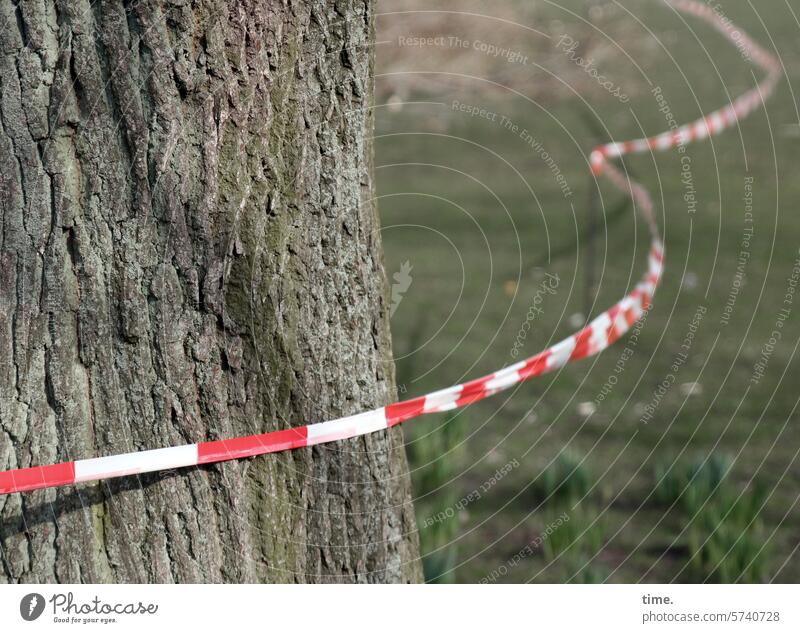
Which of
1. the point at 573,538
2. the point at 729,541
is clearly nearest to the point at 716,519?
the point at 729,541

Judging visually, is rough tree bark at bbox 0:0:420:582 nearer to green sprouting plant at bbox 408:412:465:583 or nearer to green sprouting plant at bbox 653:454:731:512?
green sprouting plant at bbox 408:412:465:583

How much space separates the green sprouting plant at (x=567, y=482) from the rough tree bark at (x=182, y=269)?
105 centimetres

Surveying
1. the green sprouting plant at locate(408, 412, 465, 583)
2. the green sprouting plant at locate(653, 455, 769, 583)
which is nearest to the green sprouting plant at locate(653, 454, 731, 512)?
the green sprouting plant at locate(653, 455, 769, 583)

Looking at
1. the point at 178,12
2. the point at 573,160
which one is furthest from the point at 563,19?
the point at 178,12

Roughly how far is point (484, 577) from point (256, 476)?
45.9 inches

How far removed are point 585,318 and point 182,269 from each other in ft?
10.3

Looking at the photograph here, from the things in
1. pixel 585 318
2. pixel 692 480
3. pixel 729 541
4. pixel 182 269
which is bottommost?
pixel 729 541

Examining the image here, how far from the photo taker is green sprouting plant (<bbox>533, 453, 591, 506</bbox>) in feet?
9.66

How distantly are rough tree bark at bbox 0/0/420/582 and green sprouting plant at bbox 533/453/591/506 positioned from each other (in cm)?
105

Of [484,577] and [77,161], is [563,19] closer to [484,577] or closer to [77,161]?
[484,577]

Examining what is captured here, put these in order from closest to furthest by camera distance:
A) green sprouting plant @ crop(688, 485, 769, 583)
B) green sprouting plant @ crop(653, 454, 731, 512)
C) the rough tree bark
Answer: the rough tree bark < green sprouting plant @ crop(688, 485, 769, 583) < green sprouting plant @ crop(653, 454, 731, 512)

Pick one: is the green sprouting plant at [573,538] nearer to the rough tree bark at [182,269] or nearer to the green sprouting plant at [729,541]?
the green sprouting plant at [729,541]

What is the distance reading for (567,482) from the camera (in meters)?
2.95

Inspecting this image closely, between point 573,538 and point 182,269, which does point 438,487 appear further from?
point 182,269
